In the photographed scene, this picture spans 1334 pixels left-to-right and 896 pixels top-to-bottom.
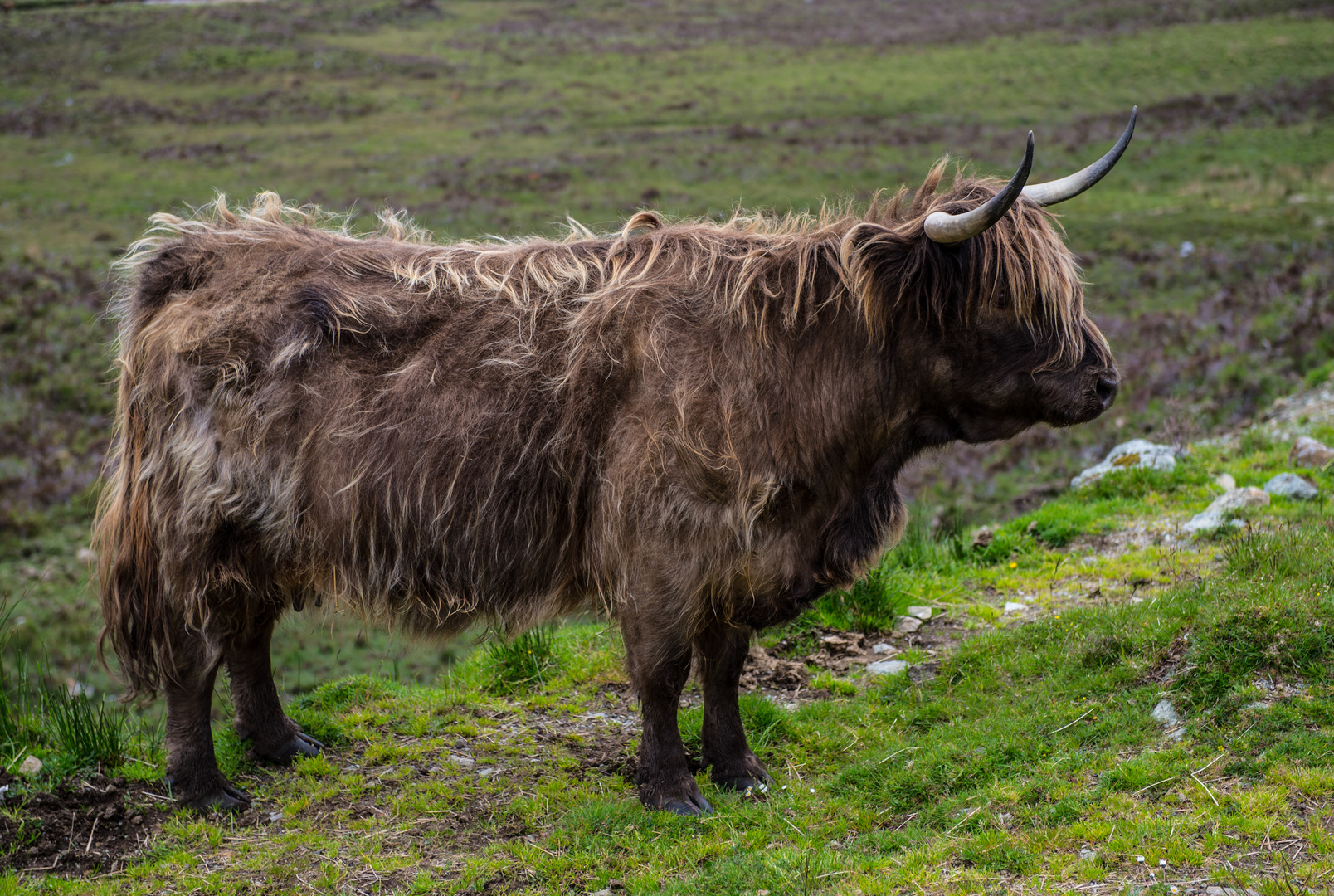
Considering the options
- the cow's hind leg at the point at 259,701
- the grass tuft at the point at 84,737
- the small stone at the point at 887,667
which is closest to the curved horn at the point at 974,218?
the small stone at the point at 887,667

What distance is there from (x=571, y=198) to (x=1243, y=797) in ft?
76.5

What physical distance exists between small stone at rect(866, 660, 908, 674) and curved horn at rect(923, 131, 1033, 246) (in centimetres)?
236

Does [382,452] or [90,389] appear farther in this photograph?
[90,389]

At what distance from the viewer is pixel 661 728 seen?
4258 millimetres

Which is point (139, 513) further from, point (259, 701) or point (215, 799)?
point (215, 799)

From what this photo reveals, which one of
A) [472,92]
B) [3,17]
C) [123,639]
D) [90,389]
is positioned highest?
[3,17]

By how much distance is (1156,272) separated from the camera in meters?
17.3

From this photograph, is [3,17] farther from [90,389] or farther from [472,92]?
[90,389]

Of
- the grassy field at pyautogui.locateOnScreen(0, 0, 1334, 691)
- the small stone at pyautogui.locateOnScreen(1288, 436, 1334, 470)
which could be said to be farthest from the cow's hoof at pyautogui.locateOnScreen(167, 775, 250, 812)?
the small stone at pyautogui.locateOnScreen(1288, 436, 1334, 470)

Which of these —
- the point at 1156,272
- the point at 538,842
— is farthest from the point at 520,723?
Answer: the point at 1156,272

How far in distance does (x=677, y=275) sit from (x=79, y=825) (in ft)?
11.2

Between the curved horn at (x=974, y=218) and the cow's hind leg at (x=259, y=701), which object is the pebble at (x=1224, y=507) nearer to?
the curved horn at (x=974, y=218)

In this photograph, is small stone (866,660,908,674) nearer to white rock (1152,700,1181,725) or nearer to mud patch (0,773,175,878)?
white rock (1152,700,1181,725)

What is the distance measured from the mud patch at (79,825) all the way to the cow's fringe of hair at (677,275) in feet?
1.57
